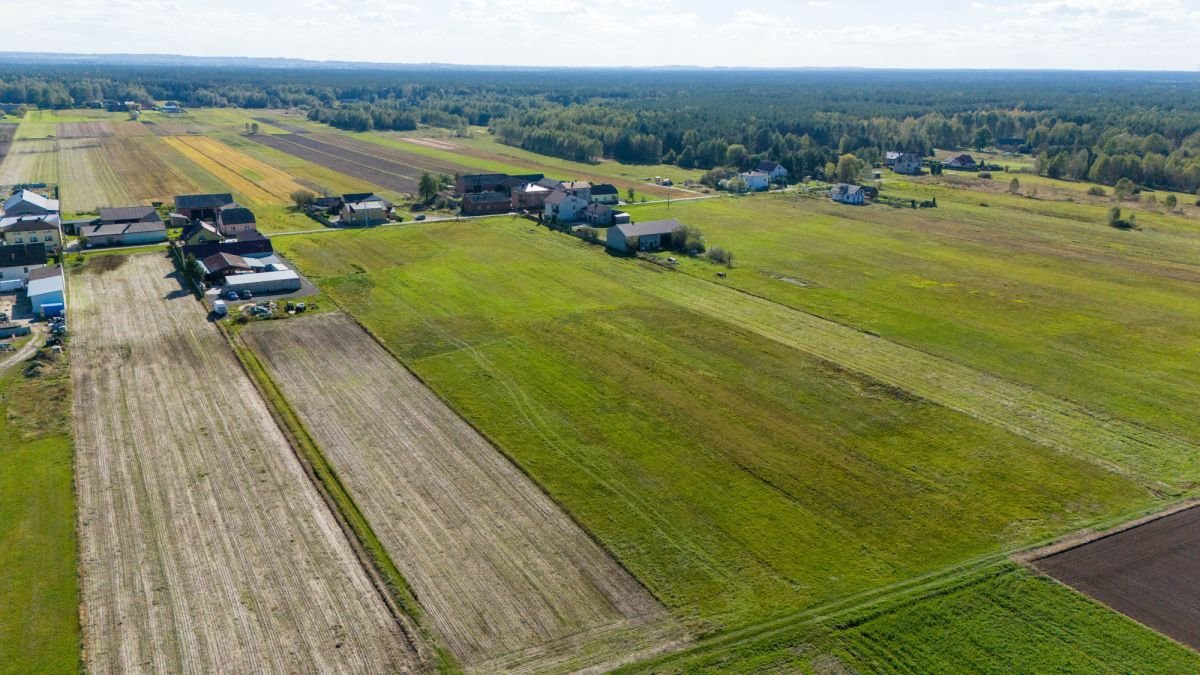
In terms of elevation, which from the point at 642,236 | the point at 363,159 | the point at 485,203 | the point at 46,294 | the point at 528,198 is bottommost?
the point at 46,294

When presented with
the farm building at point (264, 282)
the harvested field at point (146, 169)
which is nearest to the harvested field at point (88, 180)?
the harvested field at point (146, 169)

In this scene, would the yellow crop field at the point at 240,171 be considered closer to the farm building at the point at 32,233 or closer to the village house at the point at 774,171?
the farm building at the point at 32,233

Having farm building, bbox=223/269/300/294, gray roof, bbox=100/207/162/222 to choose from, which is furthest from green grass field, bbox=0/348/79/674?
gray roof, bbox=100/207/162/222

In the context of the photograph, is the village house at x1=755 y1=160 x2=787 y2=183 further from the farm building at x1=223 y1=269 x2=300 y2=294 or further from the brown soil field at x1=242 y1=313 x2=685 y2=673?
the brown soil field at x1=242 y1=313 x2=685 y2=673

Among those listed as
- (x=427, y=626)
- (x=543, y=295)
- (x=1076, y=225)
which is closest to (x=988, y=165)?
(x=1076, y=225)

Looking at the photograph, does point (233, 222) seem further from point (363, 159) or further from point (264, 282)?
point (363, 159)

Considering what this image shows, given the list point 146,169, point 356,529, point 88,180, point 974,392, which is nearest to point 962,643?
point 974,392

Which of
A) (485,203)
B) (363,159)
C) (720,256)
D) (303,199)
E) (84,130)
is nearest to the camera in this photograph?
(720,256)
